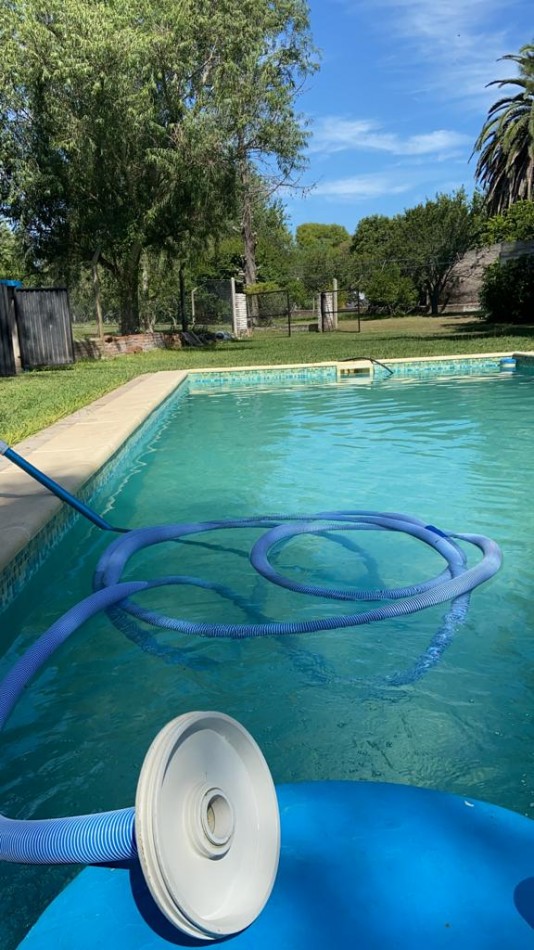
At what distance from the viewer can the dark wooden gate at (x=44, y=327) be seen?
1412 centimetres

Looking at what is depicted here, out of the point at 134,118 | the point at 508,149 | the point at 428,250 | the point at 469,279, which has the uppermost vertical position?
the point at 508,149

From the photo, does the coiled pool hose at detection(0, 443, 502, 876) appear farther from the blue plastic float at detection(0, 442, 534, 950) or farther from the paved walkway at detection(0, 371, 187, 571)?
the paved walkway at detection(0, 371, 187, 571)

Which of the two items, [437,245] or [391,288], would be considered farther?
[437,245]

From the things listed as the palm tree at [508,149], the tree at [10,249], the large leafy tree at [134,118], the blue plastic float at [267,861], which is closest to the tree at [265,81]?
the large leafy tree at [134,118]

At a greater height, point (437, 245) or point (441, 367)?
point (437, 245)

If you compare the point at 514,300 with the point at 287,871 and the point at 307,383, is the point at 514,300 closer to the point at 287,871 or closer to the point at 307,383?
the point at 307,383

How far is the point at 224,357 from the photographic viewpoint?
1831 centimetres

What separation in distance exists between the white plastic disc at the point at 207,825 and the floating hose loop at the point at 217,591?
0.13 m

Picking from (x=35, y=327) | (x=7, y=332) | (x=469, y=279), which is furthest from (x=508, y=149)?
(x=7, y=332)

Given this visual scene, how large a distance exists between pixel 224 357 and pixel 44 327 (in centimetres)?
508

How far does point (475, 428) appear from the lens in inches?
328

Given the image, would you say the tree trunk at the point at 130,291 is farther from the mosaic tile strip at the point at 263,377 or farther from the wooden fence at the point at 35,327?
the mosaic tile strip at the point at 263,377

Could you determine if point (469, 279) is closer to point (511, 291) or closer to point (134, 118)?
point (511, 291)

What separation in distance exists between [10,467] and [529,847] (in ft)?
15.5
